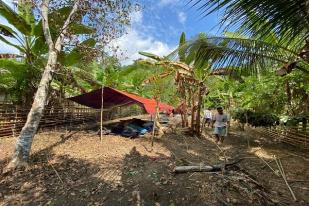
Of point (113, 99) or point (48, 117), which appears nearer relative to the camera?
point (48, 117)

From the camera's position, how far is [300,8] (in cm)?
255

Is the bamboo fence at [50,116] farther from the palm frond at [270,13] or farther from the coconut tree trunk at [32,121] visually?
the palm frond at [270,13]

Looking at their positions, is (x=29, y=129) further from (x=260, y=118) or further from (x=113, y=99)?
(x=260, y=118)

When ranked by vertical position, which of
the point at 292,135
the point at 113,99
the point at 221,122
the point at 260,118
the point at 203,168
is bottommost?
the point at 203,168

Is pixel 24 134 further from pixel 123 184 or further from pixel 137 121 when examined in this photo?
pixel 137 121

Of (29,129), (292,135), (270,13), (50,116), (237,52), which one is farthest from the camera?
(50,116)

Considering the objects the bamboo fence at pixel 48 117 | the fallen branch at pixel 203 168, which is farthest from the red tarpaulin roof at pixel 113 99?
the fallen branch at pixel 203 168

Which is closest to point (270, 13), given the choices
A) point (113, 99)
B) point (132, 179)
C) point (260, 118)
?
point (132, 179)

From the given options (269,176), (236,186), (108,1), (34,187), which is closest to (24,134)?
(34,187)

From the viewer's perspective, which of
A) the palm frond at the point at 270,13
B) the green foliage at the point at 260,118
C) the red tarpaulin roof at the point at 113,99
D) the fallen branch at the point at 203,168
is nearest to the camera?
the palm frond at the point at 270,13

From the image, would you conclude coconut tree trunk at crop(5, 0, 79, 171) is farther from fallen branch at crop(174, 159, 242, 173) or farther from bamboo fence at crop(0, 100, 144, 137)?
fallen branch at crop(174, 159, 242, 173)

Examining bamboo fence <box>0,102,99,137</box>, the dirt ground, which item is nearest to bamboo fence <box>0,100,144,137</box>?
bamboo fence <box>0,102,99,137</box>

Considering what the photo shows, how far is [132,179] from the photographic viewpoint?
618 cm

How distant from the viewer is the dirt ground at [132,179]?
200 inches
